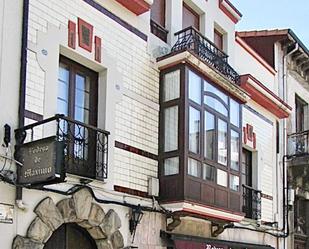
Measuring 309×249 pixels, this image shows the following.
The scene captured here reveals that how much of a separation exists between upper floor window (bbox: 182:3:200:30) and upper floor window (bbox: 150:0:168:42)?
94 cm

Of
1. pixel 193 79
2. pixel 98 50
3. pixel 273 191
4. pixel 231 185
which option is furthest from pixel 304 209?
pixel 98 50

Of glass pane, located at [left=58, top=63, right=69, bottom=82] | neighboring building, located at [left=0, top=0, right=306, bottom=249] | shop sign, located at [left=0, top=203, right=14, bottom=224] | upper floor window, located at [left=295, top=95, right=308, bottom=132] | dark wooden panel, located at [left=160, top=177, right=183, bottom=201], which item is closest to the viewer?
shop sign, located at [left=0, top=203, right=14, bottom=224]

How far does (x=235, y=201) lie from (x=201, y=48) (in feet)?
11.8

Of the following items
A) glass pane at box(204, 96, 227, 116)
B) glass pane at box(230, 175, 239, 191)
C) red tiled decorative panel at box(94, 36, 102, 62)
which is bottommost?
glass pane at box(230, 175, 239, 191)

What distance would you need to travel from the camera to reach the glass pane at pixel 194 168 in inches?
528

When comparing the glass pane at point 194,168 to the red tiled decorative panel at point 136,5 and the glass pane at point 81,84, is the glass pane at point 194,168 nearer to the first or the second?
the glass pane at point 81,84

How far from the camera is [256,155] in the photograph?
62.0ft

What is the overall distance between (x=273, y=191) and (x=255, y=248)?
2712 millimetres

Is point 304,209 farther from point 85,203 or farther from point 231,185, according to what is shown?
point 85,203

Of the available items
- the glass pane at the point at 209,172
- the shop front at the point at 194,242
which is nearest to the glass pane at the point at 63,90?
the shop front at the point at 194,242

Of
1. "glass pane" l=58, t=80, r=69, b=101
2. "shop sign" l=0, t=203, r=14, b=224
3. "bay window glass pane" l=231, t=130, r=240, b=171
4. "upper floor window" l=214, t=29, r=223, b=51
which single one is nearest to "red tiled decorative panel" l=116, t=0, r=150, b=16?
"glass pane" l=58, t=80, r=69, b=101

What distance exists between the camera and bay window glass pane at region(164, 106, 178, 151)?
1349 centimetres

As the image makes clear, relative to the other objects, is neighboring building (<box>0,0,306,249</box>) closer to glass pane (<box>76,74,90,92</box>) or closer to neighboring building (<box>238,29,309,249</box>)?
glass pane (<box>76,74,90,92</box>)

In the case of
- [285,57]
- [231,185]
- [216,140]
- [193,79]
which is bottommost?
[231,185]
